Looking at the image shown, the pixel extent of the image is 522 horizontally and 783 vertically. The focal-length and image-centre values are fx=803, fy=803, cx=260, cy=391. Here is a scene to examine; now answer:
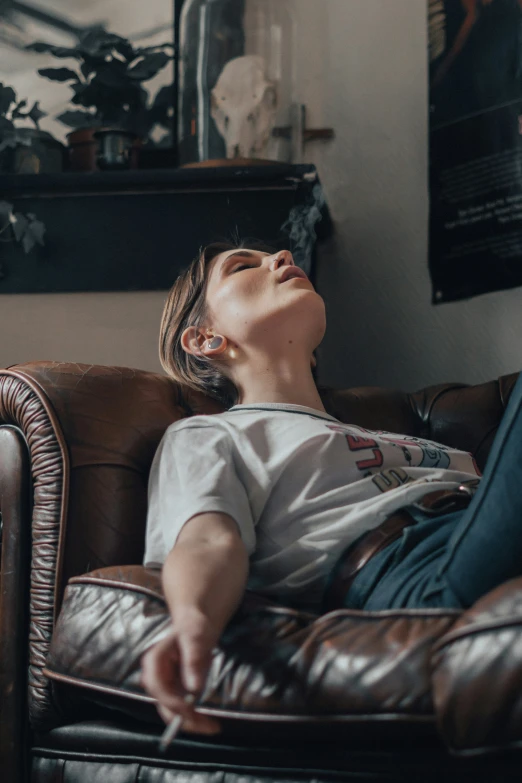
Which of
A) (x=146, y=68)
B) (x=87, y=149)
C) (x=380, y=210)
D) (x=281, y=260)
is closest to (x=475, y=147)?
(x=380, y=210)

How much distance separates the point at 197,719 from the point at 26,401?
2.04 ft

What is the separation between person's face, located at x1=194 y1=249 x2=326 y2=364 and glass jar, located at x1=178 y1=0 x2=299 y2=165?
24.6 inches

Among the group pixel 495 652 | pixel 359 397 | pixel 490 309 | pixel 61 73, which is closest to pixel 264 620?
pixel 495 652

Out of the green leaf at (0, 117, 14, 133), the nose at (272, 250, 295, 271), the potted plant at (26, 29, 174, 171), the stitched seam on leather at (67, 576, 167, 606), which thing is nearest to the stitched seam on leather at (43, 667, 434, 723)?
Answer: the stitched seam on leather at (67, 576, 167, 606)

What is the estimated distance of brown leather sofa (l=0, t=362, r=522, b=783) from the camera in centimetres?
71

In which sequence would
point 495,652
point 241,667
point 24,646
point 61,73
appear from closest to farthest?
point 495,652, point 241,667, point 24,646, point 61,73

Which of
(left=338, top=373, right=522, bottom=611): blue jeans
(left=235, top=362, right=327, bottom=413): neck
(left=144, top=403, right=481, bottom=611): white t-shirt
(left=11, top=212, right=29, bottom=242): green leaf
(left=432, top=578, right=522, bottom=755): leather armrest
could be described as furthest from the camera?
(left=11, top=212, right=29, bottom=242): green leaf

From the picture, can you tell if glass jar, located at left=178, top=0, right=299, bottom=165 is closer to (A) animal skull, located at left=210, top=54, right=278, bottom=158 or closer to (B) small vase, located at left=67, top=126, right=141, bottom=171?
(A) animal skull, located at left=210, top=54, right=278, bottom=158

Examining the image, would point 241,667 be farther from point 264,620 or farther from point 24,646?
point 24,646

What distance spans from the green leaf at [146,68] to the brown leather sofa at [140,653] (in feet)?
3.52

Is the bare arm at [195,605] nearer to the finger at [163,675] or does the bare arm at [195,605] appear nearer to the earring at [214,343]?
the finger at [163,675]

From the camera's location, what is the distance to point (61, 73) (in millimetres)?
2146

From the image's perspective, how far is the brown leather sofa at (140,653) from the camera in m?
0.71

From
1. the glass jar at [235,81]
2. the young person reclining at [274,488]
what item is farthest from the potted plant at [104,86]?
the young person reclining at [274,488]
